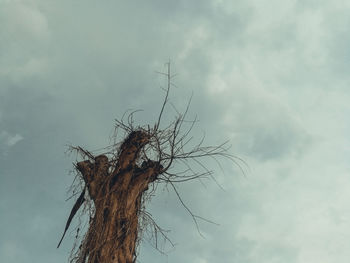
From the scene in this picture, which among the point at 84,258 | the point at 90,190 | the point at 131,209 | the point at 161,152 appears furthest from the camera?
the point at 161,152

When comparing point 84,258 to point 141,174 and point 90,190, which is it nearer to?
point 90,190

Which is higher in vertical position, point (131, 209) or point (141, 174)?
point (141, 174)

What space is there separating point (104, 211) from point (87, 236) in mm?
281

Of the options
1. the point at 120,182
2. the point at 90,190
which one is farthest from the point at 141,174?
the point at 90,190

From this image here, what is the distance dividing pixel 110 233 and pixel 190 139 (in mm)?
1511

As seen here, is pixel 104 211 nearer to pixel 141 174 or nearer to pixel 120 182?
pixel 120 182

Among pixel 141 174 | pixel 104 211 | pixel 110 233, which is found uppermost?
pixel 141 174

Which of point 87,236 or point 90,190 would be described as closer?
point 87,236

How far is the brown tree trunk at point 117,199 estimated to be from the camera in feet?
11.1

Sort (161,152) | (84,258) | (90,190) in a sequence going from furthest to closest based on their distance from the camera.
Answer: (161,152), (90,190), (84,258)

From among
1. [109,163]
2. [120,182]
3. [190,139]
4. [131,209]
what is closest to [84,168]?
[109,163]

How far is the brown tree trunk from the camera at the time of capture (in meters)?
3.38

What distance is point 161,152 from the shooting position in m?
4.35

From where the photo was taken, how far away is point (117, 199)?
3.70 metres
